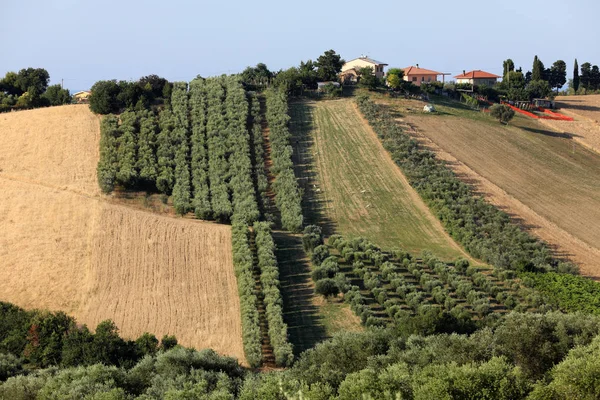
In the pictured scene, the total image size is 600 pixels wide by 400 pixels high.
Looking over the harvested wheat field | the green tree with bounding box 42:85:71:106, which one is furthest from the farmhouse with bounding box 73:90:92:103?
the harvested wheat field

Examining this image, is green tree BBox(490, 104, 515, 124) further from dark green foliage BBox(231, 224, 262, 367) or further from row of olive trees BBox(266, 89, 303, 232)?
dark green foliage BBox(231, 224, 262, 367)

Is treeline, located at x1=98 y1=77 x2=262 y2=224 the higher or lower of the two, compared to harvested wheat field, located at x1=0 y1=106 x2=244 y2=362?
higher

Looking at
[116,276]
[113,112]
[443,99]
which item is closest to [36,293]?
[116,276]

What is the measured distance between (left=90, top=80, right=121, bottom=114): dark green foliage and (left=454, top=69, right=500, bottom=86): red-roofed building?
57.9 m

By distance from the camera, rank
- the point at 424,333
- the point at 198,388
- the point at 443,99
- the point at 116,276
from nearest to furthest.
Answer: the point at 198,388 → the point at 424,333 → the point at 116,276 → the point at 443,99

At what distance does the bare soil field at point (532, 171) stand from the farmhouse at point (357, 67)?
479 inches

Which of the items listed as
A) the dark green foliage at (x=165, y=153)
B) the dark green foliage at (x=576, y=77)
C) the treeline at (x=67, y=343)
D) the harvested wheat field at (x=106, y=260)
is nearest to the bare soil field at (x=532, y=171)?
the harvested wheat field at (x=106, y=260)

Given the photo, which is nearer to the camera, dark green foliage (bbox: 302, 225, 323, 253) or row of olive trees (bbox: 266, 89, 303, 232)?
dark green foliage (bbox: 302, 225, 323, 253)

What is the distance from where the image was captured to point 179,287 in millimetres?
52094

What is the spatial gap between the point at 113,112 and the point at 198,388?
50752mm

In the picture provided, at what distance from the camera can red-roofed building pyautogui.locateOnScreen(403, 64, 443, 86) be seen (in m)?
113

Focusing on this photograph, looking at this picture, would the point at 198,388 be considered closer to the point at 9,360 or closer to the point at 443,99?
the point at 9,360

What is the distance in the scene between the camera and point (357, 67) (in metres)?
112

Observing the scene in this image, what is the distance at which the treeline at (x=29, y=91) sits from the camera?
284 feet
